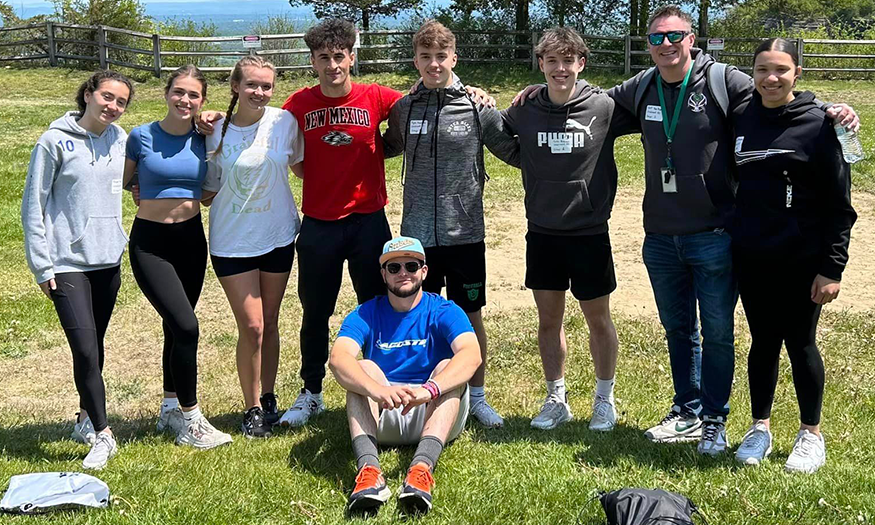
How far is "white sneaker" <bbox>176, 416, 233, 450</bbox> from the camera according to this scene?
16.6 ft

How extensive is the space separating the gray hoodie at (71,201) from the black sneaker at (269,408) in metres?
1.25

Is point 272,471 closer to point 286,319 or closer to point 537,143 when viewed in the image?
point 537,143

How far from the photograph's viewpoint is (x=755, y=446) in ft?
15.2

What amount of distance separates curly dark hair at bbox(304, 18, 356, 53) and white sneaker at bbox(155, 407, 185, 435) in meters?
2.34

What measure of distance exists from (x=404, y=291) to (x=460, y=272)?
548mm

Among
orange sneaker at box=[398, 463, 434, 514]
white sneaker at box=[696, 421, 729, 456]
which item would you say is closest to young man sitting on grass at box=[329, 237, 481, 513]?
orange sneaker at box=[398, 463, 434, 514]

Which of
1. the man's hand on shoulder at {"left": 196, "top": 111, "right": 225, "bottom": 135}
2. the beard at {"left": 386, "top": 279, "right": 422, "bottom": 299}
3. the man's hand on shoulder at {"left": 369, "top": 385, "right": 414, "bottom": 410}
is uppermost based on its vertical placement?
the man's hand on shoulder at {"left": 196, "top": 111, "right": 225, "bottom": 135}

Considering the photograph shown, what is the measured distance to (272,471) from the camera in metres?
4.65

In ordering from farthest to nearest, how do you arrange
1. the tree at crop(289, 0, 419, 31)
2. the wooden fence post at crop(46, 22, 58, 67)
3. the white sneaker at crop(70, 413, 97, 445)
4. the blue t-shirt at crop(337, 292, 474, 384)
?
1. the tree at crop(289, 0, 419, 31)
2. the wooden fence post at crop(46, 22, 58, 67)
3. the white sneaker at crop(70, 413, 97, 445)
4. the blue t-shirt at crop(337, 292, 474, 384)

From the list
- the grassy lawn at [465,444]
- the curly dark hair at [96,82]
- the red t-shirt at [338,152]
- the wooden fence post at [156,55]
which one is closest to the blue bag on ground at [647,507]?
the grassy lawn at [465,444]

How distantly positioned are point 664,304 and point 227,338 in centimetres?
399

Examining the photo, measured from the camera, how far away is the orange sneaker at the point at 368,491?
411 centimetres

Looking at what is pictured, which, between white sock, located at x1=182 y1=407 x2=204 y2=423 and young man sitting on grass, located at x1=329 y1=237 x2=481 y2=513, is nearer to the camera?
young man sitting on grass, located at x1=329 y1=237 x2=481 y2=513

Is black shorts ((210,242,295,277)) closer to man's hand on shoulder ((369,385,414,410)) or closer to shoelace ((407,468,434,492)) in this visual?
man's hand on shoulder ((369,385,414,410))
